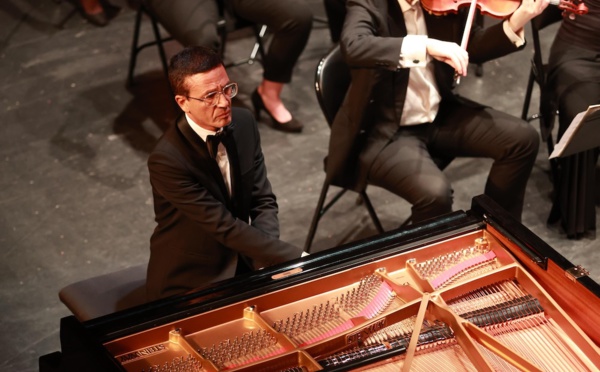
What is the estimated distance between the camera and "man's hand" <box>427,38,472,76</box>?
3111 mm

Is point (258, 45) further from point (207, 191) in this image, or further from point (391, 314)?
point (391, 314)

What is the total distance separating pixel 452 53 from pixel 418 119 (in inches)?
21.9

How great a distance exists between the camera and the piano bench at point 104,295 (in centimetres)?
315

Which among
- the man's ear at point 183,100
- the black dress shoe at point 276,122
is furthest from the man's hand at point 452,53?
the black dress shoe at point 276,122

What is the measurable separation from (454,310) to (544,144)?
2.33 m

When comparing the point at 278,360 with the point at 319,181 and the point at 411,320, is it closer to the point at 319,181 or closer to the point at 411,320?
the point at 411,320

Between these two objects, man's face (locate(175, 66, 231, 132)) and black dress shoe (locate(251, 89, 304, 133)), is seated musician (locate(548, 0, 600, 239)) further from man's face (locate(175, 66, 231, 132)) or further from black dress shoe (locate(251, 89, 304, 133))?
man's face (locate(175, 66, 231, 132))

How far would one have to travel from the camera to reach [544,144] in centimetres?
467

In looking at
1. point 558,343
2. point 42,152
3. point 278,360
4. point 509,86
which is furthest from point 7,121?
point 558,343

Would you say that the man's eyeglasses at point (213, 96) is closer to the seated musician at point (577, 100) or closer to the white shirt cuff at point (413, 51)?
the white shirt cuff at point (413, 51)

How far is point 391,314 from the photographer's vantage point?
8.11 feet

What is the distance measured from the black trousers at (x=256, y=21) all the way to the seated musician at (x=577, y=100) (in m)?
1.38

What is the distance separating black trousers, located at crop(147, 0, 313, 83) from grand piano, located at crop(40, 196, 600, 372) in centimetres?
222

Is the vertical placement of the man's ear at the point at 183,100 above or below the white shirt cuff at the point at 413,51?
below
